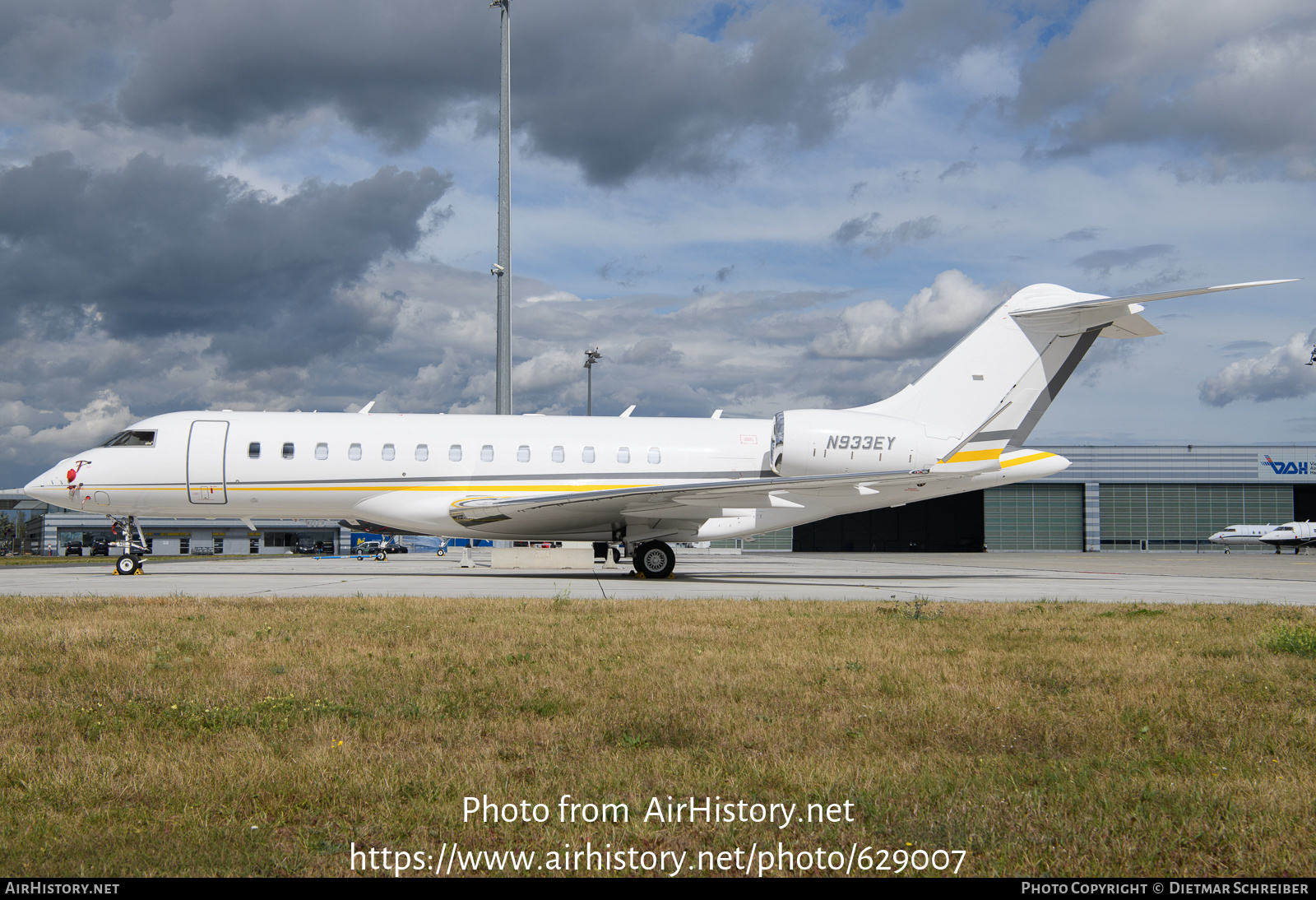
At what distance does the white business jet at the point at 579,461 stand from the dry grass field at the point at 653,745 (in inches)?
373

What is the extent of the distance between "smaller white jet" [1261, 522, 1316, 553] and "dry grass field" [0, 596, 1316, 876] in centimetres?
5864

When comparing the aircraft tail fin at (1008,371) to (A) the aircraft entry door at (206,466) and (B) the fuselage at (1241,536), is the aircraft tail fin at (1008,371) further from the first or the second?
(B) the fuselage at (1241,536)

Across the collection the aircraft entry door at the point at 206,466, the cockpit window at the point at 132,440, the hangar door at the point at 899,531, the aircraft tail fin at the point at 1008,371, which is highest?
the aircraft tail fin at the point at 1008,371

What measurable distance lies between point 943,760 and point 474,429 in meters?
15.3

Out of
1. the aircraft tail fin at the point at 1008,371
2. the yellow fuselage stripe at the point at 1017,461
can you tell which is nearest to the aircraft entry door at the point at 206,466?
the aircraft tail fin at the point at 1008,371

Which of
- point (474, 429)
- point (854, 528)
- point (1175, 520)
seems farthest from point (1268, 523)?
point (474, 429)

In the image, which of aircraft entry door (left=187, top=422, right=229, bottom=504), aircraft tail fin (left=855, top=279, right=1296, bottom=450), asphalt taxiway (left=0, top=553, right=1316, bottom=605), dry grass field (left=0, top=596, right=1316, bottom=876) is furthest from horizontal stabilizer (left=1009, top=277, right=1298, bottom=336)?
aircraft entry door (left=187, top=422, right=229, bottom=504)

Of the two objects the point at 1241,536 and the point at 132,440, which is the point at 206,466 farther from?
the point at 1241,536

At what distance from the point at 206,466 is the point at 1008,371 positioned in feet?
56.6

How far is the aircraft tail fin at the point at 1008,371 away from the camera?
18.0 metres

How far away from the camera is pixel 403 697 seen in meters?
5.70

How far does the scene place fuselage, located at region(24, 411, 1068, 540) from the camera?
18109 millimetres

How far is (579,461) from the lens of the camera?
18.5 metres

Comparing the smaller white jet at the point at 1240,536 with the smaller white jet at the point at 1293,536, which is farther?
the smaller white jet at the point at 1240,536
